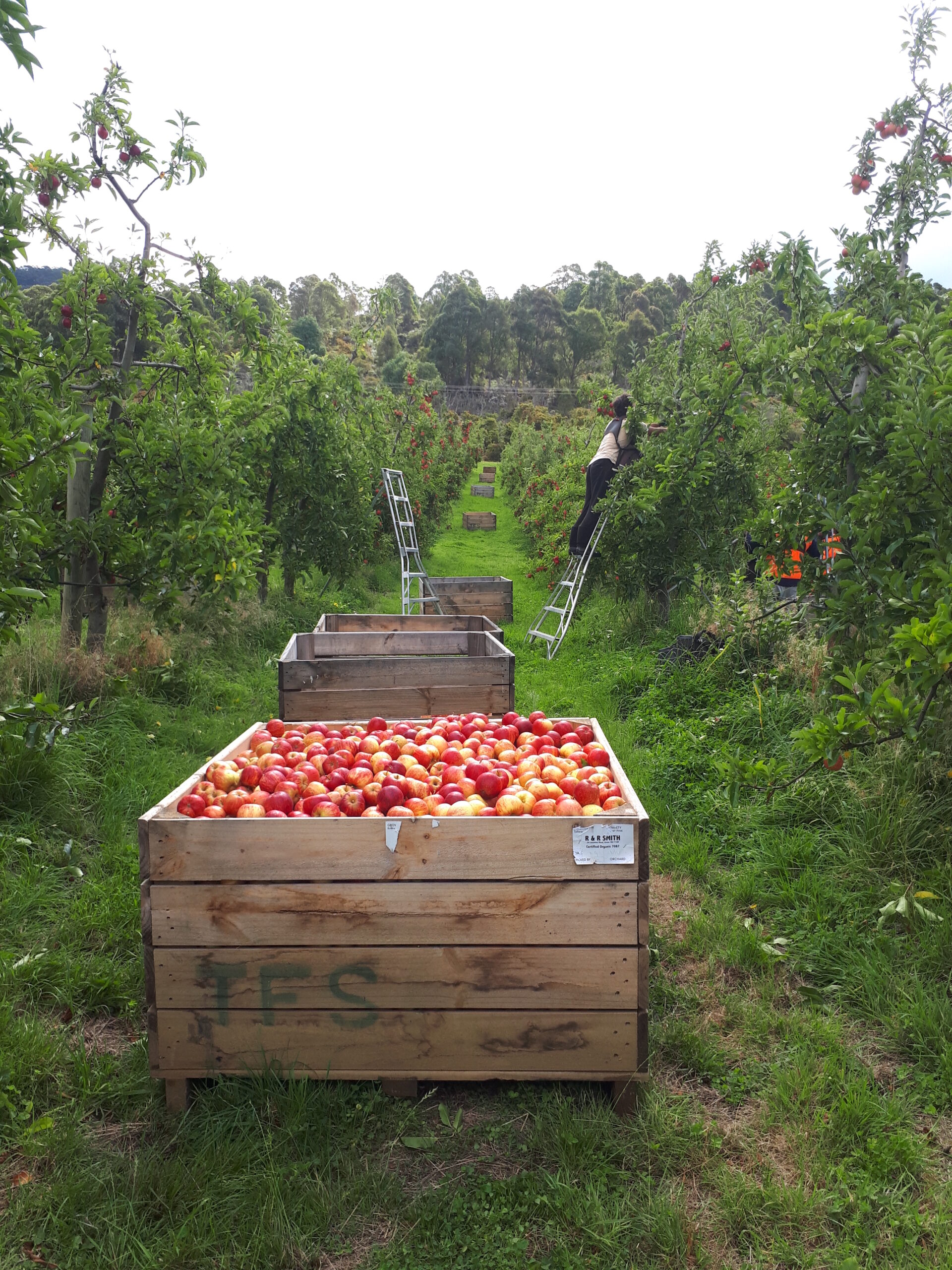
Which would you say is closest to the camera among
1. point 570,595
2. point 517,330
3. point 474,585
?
point 570,595

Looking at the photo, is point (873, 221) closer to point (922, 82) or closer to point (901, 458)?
point (922, 82)

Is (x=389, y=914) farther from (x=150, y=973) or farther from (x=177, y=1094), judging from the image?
(x=177, y=1094)

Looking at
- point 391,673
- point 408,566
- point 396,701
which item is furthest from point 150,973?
point 408,566

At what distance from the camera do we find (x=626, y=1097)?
2.46 m

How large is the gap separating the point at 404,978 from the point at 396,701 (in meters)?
2.24

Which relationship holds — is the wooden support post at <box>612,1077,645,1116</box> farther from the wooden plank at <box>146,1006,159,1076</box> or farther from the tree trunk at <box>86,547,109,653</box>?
the tree trunk at <box>86,547,109,653</box>

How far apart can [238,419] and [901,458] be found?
5.52m

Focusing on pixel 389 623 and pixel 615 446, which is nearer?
pixel 389 623

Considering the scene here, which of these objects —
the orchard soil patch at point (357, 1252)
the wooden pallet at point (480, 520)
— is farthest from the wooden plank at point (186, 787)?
the wooden pallet at point (480, 520)

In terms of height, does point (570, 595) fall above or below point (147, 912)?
above

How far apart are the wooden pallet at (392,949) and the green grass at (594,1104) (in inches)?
6.4

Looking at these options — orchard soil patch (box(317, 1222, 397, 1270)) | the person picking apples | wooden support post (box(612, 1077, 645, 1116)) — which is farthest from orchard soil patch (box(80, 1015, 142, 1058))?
the person picking apples

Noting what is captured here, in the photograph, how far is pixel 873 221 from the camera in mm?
4738

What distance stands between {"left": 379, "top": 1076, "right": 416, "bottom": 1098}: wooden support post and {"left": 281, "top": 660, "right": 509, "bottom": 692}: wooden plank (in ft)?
7.49
